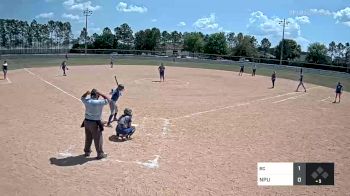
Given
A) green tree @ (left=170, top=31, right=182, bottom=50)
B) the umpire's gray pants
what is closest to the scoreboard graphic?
the umpire's gray pants

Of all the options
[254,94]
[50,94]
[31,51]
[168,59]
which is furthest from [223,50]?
[50,94]

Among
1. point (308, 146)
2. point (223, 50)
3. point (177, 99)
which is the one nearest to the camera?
point (308, 146)

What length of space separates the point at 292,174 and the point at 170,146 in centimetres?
451

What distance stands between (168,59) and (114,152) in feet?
204

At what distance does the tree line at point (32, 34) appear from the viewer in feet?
455

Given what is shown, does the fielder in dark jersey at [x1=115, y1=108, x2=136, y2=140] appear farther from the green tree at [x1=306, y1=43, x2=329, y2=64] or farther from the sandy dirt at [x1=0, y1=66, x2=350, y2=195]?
the green tree at [x1=306, y1=43, x2=329, y2=64]

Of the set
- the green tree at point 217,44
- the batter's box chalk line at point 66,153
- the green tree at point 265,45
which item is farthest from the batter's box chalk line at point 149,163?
the green tree at point 265,45

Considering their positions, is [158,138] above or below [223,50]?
below

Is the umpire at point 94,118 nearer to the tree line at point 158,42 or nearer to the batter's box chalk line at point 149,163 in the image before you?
the batter's box chalk line at point 149,163

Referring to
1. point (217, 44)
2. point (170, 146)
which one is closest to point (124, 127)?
point (170, 146)

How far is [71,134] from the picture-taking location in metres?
14.1

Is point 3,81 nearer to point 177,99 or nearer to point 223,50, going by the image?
point 177,99

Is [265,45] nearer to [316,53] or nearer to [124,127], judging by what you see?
[316,53]

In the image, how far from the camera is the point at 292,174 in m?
10.2
